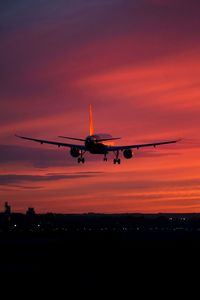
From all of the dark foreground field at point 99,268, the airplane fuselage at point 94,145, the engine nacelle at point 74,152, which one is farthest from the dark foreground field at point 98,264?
the engine nacelle at point 74,152

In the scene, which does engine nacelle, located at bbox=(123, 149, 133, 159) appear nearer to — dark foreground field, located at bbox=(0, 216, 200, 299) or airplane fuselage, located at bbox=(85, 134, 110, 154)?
airplane fuselage, located at bbox=(85, 134, 110, 154)

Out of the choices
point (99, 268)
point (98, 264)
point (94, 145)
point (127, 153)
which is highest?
point (94, 145)

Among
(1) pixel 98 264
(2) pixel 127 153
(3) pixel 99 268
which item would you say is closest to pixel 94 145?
(2) pixel 127 153

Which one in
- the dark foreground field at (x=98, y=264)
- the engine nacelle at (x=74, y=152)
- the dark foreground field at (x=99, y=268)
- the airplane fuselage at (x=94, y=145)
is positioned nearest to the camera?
the dark foreground field at (x=99, y=268)

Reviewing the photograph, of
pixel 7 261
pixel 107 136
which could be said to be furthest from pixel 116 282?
pixel 107 136

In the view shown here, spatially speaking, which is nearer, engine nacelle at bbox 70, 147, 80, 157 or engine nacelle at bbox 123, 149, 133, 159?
engine nacelle at bbox 70, 147, 80, 157

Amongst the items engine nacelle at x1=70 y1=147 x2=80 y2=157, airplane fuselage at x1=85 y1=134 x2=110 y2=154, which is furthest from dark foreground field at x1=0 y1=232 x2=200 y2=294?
engine nacelle at x1=70 y1=147 x2=80 y2=157

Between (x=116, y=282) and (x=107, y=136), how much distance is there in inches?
2864

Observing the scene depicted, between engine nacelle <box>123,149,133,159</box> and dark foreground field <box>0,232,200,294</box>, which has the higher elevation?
engine nacelle <box>123,149,133,159</box>

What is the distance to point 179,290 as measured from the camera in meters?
70.2

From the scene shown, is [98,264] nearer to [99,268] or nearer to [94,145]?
[99,268]

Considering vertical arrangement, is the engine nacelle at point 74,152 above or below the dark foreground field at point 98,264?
above

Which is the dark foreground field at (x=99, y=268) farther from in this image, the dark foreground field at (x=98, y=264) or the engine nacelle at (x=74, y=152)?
the engine nacelle at (x=74, y=152)

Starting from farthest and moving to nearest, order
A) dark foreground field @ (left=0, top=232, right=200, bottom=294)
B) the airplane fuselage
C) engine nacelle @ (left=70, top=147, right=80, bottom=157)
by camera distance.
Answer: engine nacelle @ (left=70, top=147, right=80, bottom=157) → the airplane fuselage → dark foreground field @ (left=0, top=232, right=200, bottom=294)
